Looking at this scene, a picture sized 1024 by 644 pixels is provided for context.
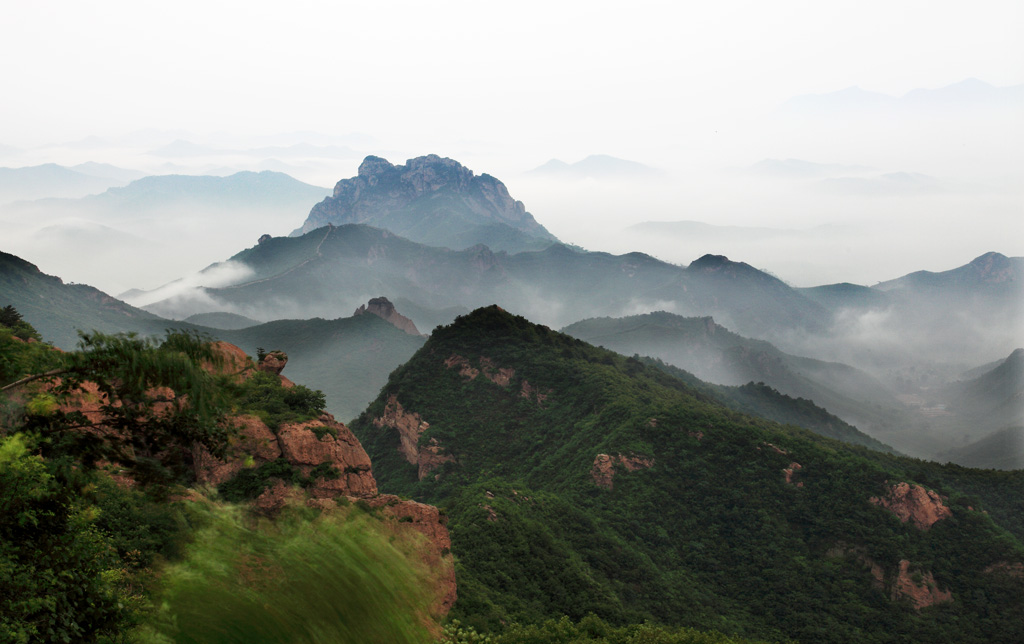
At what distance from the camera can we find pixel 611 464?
7400 centimetres

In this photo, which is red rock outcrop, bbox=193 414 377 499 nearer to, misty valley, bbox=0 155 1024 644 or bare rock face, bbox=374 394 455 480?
misty valley, bbox=0 155 1024 644

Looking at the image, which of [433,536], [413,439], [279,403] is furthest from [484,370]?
[433,536]

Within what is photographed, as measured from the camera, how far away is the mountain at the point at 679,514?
4975 centimetres

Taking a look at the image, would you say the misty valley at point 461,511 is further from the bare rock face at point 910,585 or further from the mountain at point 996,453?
the mountain at point 996,453

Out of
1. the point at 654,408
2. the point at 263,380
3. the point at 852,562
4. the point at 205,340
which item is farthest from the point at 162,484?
the point at 654,408

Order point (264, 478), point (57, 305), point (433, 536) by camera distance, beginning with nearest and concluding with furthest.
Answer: point (264, 478)
point (433, 536)
point (57, 305)

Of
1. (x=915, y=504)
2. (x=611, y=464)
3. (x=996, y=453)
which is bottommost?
(x=996, y=453)

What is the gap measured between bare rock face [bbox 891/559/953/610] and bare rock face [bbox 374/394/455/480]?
56.8 metres

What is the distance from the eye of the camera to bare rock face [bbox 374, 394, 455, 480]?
8600cm

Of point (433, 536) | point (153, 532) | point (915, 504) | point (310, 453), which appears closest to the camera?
point (153, 532)

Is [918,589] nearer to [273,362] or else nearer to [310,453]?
[310,453]

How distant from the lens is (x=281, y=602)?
64.3ft

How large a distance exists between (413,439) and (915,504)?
6843cm

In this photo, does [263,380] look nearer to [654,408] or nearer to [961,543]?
[654,408]
